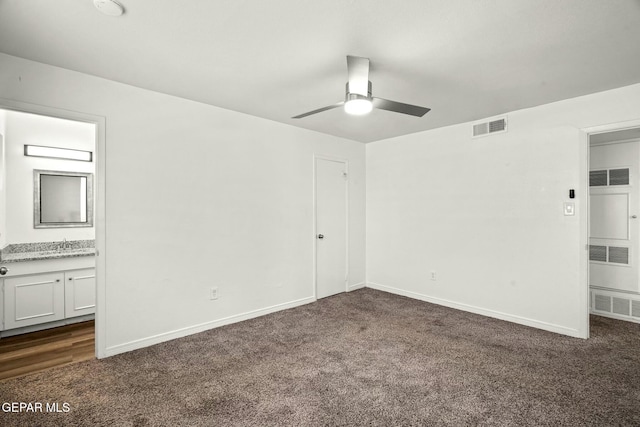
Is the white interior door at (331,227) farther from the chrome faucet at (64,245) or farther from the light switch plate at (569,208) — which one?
the chrome faucet at (64,245)

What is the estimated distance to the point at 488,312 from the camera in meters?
3.89

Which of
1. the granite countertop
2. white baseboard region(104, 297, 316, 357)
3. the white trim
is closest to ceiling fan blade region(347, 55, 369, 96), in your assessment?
the white trim

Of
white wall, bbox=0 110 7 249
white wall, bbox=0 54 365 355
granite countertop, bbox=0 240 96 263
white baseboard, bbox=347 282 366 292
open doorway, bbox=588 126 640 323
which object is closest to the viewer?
white wall, bbox=0 54 365 355

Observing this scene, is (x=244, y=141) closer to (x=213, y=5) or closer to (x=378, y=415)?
(x=213, y=5)

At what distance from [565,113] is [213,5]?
3.53 m

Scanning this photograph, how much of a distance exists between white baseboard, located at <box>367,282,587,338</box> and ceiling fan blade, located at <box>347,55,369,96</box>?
124 inches

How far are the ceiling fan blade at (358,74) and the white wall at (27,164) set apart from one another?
3711 mm

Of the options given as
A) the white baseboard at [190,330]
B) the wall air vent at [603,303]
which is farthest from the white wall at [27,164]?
the wall air vent at [603,303]

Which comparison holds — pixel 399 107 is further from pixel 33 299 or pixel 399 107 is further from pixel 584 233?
pixel 33 299

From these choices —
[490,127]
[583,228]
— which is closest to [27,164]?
[490,127]

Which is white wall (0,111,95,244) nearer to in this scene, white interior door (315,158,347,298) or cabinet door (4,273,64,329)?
cabinet door (4,273,64,329)

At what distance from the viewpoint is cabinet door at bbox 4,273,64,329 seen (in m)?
3.25

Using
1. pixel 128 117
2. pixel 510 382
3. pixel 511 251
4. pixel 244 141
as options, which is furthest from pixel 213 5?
pixel 511 251

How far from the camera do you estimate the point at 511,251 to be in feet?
12.2
